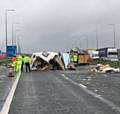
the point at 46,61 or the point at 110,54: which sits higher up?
the point at 110,54

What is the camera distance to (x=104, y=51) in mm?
105188

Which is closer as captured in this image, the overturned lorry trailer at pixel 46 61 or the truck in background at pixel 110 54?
the overturned lorry trailer at pixel 46 61

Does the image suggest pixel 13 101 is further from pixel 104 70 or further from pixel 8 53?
pixel 8 53

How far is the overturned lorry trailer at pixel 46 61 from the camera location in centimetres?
5375

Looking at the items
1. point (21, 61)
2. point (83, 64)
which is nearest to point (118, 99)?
point (21, 61)

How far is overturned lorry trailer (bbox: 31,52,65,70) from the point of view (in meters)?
53.8

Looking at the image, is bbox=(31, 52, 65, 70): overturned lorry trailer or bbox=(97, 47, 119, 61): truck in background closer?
bbox=(31, 52, 65, 70): overturned lorry trailer

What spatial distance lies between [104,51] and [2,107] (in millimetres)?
91501

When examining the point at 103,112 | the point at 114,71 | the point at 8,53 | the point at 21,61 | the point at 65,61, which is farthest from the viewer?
the point at 8,53

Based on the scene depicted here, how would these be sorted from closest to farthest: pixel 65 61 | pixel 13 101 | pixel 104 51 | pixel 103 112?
1. pixel 103 112
2. pixel 13 101
3. pixel 65 61
4. pixel 104 51

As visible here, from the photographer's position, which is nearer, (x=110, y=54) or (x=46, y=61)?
(x=46, y=61)

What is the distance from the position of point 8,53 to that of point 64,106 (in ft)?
263

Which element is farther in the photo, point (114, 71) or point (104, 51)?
point (104, 51)

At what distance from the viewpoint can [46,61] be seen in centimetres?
5375
